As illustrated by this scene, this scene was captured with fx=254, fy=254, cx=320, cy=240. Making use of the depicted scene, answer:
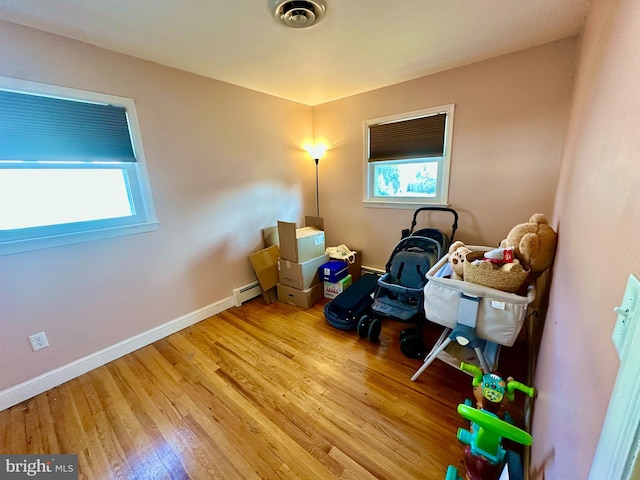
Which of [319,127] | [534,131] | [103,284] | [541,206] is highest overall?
[319,127]

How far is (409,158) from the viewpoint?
2738 millimetres

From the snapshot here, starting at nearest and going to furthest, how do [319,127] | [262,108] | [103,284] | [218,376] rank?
[218,376], [103,284], [262,108], [319,127]

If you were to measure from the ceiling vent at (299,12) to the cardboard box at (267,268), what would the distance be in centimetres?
208

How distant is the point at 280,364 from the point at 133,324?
52.3 inches

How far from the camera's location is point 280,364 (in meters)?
1.98

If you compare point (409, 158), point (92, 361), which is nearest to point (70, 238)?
point (92, 361)

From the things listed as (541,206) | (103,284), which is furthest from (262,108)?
(541,206)

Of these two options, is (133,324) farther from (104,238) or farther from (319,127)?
(319,127)

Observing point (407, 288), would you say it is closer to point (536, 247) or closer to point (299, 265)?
point (536, 247)

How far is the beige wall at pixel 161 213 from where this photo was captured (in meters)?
1.67

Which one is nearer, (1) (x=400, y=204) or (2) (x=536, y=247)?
(2) (x=536, y=247)

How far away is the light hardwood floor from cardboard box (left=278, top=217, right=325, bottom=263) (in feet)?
3.03

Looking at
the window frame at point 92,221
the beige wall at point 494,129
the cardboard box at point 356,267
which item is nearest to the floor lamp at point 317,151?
the beige wall at point 494,129

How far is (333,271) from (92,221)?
215cm
